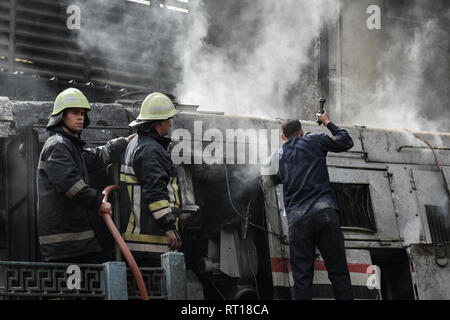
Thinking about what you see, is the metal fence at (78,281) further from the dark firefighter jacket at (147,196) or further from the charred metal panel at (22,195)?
the charred metal panel at (22,195)


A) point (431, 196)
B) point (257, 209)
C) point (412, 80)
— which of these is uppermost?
point (412, 80)

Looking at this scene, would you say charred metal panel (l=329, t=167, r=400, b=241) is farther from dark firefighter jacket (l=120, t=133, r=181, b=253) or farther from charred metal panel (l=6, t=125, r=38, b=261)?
charred metal panel (l=6, t=125, r=38, b=261)

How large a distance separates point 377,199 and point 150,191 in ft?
10.2

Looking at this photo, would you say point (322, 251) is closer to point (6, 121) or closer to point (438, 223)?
point (438, 223)

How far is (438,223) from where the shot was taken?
749 cm

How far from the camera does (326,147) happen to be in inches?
233

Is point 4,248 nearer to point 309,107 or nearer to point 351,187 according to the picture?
point 351,187

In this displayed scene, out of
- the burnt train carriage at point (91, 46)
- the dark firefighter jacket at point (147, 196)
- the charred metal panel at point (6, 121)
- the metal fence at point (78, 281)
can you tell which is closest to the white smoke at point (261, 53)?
the burnt train carriage at point (91, 46)

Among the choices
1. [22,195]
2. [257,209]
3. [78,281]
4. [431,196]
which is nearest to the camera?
[78,281]

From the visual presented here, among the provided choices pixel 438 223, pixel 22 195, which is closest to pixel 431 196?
pixel 438 223

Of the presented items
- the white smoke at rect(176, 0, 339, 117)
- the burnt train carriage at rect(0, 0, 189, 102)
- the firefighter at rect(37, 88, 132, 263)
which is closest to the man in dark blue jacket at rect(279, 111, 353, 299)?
the firefighter at rect(37, 88, 132, 263)

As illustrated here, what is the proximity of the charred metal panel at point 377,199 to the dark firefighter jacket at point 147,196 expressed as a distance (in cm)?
237

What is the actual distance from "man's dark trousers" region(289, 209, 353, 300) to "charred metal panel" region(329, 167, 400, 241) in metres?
1.43

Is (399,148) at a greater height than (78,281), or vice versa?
(399,148)
